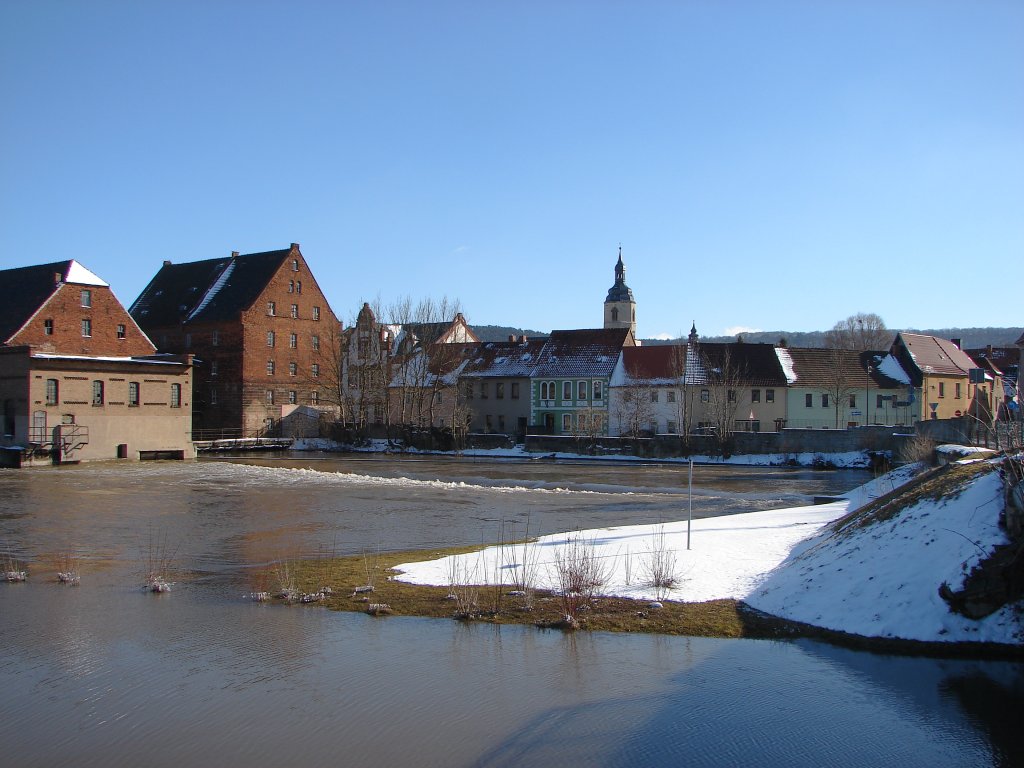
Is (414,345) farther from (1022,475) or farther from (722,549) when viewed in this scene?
(1022,475)

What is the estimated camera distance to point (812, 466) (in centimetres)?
5538

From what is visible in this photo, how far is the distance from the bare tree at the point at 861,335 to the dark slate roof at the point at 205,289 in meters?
76.8

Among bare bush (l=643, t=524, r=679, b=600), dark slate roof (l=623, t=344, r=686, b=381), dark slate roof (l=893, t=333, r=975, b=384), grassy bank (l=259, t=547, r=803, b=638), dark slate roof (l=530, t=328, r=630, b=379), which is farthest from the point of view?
dark slate roof (l=530, t=328, r=630, b=379)

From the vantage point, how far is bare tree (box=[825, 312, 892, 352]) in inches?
4857

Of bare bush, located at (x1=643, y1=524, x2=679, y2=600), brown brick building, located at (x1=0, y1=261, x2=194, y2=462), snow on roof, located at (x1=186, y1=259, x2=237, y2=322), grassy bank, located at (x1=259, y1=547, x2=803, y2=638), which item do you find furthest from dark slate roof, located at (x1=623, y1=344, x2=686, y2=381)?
grassy bank, located at (x1=259, y1=547, x2=803, y2=638)

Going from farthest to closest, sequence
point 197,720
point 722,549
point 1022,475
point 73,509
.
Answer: point 73,509 < point 722,549 < point 1022,475 < point 197,720

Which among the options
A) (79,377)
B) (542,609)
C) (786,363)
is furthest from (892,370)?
(542,609)

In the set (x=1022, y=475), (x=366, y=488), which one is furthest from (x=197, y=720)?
(x=366, y=488)

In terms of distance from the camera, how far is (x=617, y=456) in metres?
61.7

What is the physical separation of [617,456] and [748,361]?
51.5 ft

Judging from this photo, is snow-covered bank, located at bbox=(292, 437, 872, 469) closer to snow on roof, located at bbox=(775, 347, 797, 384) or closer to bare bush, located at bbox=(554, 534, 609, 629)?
snow on roof, located at bbox=(775, 347, 797, 384)

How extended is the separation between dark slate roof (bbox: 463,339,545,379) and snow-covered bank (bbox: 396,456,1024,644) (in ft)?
185

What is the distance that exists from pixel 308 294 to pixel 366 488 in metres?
41.7

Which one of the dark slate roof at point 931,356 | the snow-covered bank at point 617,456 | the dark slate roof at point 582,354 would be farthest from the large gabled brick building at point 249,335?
the dark slate roof at point 931,356
